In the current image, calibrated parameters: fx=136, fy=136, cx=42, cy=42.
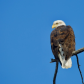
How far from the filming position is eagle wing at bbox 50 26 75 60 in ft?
10.6

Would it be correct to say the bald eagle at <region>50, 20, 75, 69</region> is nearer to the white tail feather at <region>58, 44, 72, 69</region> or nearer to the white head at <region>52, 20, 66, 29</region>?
the white tail feather at <region>58, 44, 72, 69</region>

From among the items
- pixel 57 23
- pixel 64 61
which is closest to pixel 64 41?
pixel 64 61

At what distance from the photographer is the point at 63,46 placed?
3.28 metres

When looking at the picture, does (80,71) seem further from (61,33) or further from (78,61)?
(61,33)

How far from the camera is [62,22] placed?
5.12 meters

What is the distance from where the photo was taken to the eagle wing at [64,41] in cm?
324

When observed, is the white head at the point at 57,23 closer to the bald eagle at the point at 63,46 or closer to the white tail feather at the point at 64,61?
the bald eagle at the point at 63,46

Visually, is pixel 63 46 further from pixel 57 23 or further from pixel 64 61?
pixel 57 23

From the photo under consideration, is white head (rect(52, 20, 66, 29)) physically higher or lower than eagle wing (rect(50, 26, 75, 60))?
higher

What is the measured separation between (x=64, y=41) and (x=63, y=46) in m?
0.18

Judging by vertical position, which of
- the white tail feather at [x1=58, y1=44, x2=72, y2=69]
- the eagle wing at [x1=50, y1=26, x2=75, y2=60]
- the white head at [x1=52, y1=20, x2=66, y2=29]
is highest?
the white head at [x1=52, y1=20, x2=66, y2=29]

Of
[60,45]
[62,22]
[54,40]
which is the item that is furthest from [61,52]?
[62,22]

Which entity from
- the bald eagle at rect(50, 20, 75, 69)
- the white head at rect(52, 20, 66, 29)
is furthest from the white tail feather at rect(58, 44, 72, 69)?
the white head at rect(52, 20, 66, 29)


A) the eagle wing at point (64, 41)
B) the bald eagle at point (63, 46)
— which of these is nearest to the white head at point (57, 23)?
the eagle wing at point (64, 41)
